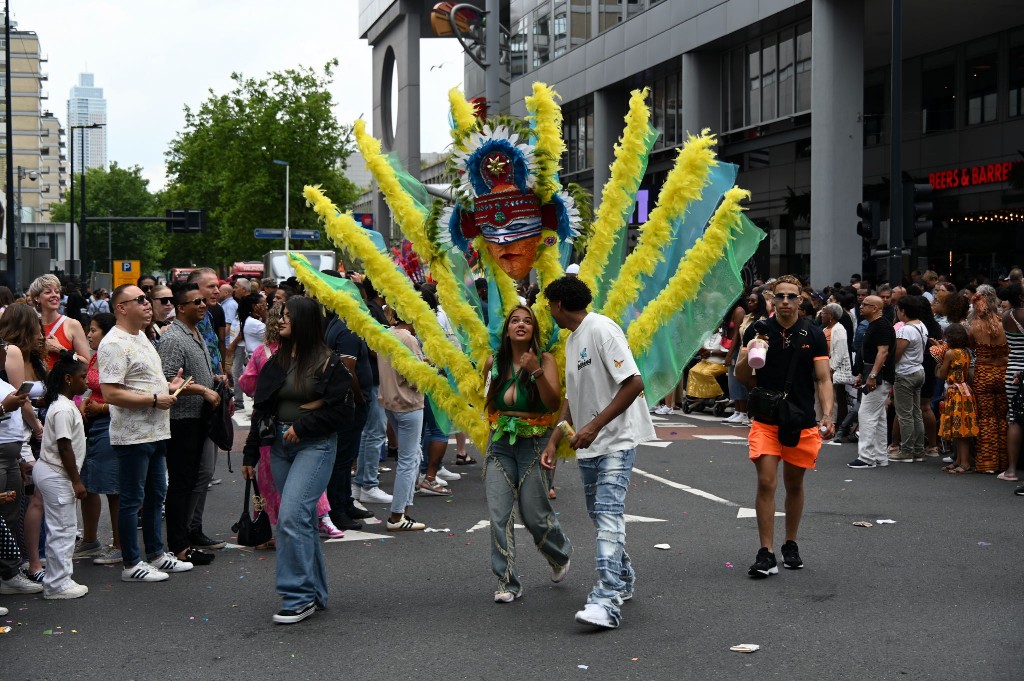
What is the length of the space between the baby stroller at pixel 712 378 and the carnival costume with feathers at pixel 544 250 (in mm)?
→ 10395

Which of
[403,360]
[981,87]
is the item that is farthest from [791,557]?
[981,87]

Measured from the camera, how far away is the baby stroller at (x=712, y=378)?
18.2 m

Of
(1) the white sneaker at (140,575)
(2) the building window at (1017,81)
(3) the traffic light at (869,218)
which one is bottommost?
(1) the white sneaker at (140,575)

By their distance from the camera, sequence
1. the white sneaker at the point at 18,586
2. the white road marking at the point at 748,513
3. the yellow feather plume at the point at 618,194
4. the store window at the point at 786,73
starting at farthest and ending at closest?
1. the store window at the point at 786,73
2. the white road marking at the point at 748,513
3. the yellow feather plume at the point at 618,194
4. the white sneaker at the point at 18,586

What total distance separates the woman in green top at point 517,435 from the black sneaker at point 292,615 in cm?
108

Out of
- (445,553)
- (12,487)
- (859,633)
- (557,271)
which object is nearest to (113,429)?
(12,487)

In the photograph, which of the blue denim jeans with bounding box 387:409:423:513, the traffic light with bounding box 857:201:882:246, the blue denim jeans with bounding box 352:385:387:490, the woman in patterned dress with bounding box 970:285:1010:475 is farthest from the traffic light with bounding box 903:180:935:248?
the blue denim jeans with bounding box 387:409:423:513

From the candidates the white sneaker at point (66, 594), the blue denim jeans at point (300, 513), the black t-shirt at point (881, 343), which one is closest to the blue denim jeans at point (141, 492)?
the white sneaker at point (66, 594)

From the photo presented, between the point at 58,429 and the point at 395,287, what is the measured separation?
2255mm

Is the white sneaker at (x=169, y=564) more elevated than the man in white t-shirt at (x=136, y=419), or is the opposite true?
the man in white t-shirt at (x=136, y=419)

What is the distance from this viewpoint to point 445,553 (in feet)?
27.7

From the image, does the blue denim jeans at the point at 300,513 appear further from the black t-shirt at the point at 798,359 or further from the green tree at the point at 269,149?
the green tree at the point at 269,149

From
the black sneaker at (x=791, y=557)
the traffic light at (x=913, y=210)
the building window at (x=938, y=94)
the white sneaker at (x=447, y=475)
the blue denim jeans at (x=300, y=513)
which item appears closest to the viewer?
the blue denim jeans at (x=300, y=513)

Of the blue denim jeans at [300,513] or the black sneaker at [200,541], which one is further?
the black sneaker at [200,541]
